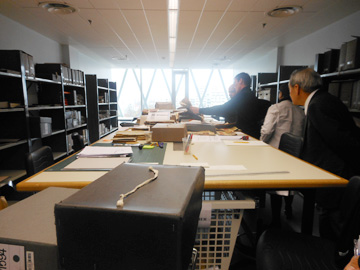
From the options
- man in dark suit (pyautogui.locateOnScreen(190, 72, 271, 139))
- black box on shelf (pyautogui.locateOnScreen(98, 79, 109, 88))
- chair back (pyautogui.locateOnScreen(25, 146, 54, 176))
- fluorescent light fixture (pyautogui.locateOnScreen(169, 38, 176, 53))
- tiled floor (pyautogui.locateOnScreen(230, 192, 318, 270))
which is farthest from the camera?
black box on shelf (pyautogui.locateOnScreen(98, 79, 109, 88))

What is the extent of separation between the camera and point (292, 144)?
192cm

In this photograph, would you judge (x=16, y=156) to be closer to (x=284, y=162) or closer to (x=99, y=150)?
(x=99, y=150)

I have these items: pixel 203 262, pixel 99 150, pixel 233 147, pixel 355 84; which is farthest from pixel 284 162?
pixel 355 84

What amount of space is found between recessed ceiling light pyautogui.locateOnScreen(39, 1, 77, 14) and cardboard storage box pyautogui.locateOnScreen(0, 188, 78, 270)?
3.54 m

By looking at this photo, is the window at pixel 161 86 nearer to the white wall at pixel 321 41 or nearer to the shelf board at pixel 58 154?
the white wall at pixel 321 41

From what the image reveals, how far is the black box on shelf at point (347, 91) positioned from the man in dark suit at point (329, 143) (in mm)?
1360

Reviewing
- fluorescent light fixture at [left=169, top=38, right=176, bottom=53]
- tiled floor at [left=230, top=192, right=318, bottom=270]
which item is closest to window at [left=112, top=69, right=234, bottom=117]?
fluorescent light fixture at [left=169, top=38, right=176, bottom=53]

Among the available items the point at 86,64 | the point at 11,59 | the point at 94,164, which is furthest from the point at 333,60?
the point at 86,64

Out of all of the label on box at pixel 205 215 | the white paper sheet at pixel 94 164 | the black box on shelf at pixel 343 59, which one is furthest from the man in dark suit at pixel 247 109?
the label on box at pixel 205 215

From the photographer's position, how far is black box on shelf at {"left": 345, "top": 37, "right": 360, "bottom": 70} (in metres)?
2.53

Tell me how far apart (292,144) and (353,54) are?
5.09 ft

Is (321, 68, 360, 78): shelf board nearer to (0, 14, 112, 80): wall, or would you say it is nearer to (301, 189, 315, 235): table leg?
(301, 189, 315, 235): table leg

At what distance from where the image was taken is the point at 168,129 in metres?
2.10

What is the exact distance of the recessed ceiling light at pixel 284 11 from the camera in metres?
3.62
